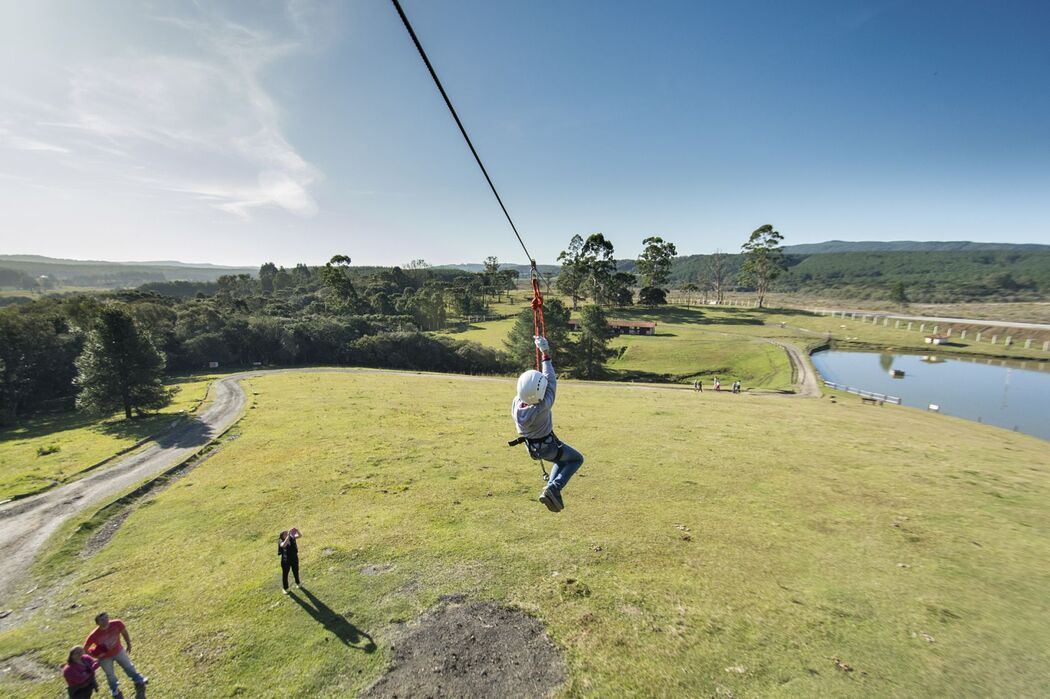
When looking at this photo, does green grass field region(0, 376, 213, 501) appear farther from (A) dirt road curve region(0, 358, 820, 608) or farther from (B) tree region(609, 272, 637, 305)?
(B) tree region(609, 272, 637, 305)

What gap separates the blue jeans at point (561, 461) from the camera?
31.2ft

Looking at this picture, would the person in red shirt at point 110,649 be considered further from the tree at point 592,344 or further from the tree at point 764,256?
the tree at point 764,256

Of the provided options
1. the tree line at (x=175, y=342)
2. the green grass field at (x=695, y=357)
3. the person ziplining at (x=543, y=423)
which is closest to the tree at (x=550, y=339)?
the tree line at (x=175, y=342)

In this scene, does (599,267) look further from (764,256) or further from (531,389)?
(531,389)

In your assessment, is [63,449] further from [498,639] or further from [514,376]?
[514,376]

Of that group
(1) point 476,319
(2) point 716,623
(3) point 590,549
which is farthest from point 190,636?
(1) point 476,319

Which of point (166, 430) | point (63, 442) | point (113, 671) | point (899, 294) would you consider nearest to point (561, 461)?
point (113, 671)

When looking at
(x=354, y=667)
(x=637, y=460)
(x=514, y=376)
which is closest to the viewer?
(x=354, y=667)

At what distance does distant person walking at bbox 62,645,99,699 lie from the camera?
27.8ft

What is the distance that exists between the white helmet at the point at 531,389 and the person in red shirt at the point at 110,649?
10.3m

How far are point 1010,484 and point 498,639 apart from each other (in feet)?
89.4

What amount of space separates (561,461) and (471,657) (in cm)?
531

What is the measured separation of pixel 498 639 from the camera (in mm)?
10492

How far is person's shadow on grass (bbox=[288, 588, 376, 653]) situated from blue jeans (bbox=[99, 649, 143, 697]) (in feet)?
11.5
